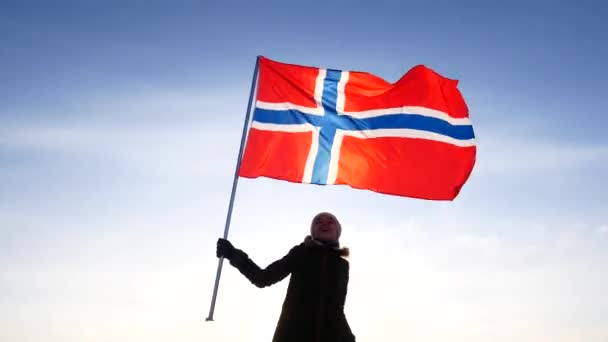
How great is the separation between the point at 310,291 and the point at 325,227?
715 millimetres

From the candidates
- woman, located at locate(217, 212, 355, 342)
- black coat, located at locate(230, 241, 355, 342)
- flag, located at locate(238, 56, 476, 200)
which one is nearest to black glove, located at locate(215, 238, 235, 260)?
woman, located at locate(217, 212, 355, 342)

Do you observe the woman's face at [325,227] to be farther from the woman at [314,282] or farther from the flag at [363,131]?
the flag at [363,131]

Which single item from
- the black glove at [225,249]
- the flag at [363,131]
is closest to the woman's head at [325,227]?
the black glove at [225,249]

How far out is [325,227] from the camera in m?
6.74

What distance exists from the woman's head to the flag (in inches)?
93.7

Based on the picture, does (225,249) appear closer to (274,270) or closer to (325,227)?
(274,270)

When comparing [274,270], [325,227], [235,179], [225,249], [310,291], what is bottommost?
[310,291]

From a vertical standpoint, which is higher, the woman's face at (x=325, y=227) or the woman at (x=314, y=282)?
the woman's face at (x=325, y=227)

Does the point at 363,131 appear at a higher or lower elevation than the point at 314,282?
higher

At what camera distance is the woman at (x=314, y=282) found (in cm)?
633

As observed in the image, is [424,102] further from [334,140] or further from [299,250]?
[299,250]

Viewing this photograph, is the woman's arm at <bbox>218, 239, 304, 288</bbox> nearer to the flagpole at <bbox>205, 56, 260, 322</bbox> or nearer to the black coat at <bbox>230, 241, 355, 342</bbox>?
the black coat at <bbox>230, 241, 355, 342</bbox>

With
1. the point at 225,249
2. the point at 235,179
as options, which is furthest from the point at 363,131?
the point at 225,249

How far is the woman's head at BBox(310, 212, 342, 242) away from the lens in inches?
264
